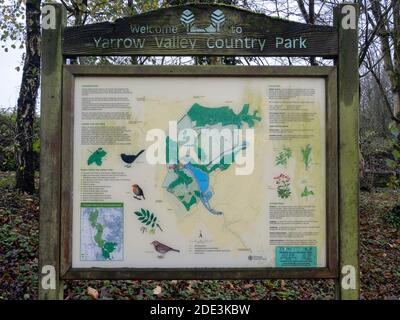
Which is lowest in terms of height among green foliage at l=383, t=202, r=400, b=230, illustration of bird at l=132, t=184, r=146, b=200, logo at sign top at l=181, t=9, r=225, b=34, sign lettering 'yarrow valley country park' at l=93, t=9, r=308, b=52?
green foliage at l=383, t=202, r=400, b=230

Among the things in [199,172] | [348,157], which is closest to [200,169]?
[199,172]

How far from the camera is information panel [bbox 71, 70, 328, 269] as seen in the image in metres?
3.53

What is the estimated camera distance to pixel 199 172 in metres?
3.58

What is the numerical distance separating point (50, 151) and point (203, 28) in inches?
61.9

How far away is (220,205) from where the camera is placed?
3.57 m

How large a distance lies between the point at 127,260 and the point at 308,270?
1.43 metres

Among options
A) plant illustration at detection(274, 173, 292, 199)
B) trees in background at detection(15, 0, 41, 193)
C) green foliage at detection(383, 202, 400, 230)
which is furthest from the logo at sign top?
green foliage at detection(383, 202, 400, 230)

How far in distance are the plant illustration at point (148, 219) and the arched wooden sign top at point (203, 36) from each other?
1.29 metres

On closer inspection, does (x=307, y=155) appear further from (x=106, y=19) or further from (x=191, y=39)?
(x=106, y=19)

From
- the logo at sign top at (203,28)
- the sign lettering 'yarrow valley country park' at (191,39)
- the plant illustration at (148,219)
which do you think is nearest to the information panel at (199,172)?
the plant illustration at (148,219)

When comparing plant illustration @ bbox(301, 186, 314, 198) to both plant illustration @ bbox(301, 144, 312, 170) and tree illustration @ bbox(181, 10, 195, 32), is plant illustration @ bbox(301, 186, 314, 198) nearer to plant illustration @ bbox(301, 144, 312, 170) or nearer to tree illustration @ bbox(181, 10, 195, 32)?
plant illustration @ bbox(301, 144, 312, 170)

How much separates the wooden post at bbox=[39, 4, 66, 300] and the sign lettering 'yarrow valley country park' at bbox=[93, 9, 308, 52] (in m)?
0.35

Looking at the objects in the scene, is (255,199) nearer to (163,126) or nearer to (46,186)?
(163,126)

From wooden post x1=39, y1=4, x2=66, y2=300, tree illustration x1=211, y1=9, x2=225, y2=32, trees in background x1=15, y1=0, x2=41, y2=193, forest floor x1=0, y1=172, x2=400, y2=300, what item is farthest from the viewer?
trees in background x1=15, y1=0, x2=41, y2=193
